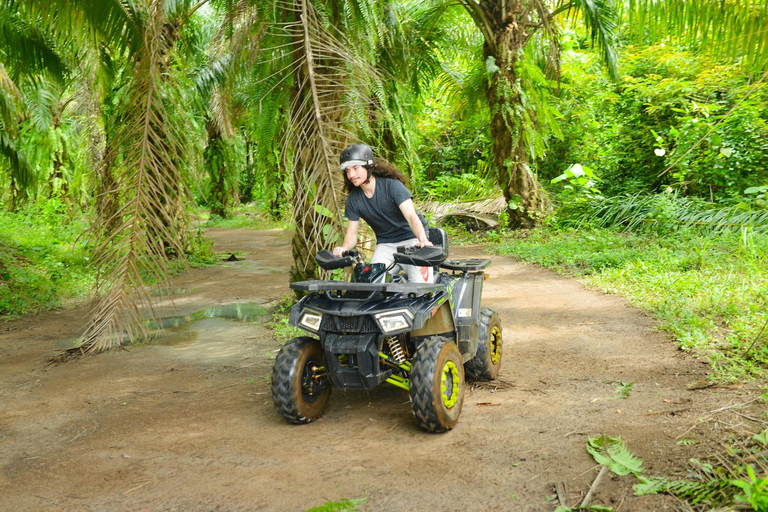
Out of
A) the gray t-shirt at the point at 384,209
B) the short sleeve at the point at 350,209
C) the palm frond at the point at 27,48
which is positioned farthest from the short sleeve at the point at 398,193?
the palm frond at the point at 27,48

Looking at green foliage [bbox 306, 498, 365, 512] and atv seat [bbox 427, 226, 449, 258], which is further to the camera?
atv seat [bbox 427, 226, 449, 258]

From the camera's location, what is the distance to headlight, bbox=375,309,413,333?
400 centimetres

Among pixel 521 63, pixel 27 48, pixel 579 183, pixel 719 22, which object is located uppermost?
pixel 27 48

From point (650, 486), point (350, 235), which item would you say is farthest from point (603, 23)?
point (650, 486)

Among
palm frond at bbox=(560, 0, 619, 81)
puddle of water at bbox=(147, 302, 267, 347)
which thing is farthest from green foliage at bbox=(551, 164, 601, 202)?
puddle of water at bbox=(147, 302, 267, 347)

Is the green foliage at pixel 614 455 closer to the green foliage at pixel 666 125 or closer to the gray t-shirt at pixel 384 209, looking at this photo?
the gray t-shirt at pixel 384 209

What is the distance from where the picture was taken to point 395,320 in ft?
13.2

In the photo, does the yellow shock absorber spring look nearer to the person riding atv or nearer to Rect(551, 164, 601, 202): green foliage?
the person riding atv

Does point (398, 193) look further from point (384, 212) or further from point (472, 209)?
point (472, 209)

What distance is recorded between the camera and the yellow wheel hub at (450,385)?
410 centimetres

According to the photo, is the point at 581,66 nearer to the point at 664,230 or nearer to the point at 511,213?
the point at 511,213

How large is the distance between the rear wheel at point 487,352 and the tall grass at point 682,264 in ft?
5.47

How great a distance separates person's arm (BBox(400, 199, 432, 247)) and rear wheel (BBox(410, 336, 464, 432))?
75cm

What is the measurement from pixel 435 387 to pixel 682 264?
6.10m
